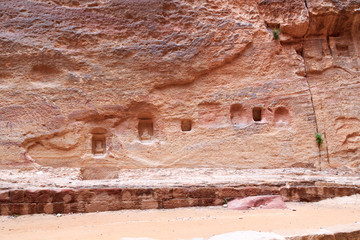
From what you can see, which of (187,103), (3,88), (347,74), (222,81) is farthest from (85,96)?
(347,74)

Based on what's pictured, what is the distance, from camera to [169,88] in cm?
816

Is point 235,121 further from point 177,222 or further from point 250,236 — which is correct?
point 250,236

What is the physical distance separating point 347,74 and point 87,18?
6993mm

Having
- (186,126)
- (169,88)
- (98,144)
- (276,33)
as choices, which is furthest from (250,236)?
(276,33)

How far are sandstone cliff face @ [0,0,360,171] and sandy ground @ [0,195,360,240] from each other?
3.09m

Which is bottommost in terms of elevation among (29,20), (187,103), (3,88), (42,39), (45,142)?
(45,142)

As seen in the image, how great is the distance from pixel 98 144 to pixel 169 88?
7.49ft

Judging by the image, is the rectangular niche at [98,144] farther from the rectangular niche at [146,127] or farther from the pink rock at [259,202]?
the pink rock at [259,202]

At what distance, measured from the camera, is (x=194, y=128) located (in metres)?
8.01

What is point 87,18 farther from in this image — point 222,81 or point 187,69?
point 222,81

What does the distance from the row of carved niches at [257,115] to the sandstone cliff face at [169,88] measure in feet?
0.08

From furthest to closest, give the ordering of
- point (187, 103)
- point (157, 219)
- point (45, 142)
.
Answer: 1. point (187, 103)
2. point (45, 142)
3. point (157, 219)

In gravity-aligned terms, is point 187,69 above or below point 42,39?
below

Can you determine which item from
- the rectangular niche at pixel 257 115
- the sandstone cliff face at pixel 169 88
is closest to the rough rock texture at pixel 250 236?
the sandstone cliff face at pixel 169 88
